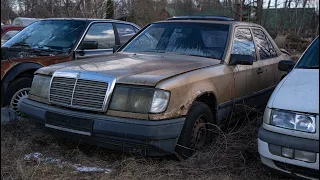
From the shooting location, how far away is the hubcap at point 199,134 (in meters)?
3.96

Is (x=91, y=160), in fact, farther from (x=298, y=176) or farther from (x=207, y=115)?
(x=298, y=176)

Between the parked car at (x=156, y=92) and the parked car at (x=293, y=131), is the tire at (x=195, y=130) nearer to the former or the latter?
the parked car at (x=156, y=92)

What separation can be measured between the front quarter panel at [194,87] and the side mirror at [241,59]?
12 cm

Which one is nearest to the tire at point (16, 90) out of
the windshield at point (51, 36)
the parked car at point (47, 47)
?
the parked car at point (47, 47)

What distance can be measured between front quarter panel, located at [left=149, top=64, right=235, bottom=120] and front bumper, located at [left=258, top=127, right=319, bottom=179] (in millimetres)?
824

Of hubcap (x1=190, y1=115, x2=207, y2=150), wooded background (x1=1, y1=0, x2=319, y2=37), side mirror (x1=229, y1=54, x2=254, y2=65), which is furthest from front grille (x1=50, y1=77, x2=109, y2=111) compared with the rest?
wooded background (x1=1, y1=0, x2=319, y2=37)

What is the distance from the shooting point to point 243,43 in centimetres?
518

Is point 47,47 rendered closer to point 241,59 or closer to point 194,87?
point 194,87

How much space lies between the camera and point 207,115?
4.12 meters

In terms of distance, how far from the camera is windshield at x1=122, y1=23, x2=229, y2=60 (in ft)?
15.8

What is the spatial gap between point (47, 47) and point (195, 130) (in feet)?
10.3

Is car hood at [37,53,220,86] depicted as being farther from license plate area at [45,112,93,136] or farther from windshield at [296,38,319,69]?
windshield at [296,38,319,69]

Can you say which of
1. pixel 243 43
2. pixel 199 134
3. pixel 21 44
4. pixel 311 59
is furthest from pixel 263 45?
pixel 21 44

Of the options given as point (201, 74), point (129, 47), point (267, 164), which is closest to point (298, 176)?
point (267, 164)
